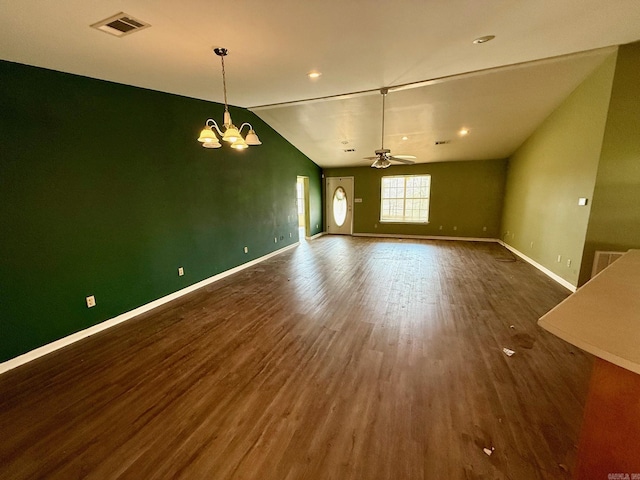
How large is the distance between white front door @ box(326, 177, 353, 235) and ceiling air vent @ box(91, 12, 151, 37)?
7.55 metres

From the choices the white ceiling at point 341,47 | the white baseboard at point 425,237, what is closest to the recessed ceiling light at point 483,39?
the white ceiling at point 341,47

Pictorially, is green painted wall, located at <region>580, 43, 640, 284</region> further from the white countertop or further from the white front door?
the white front door

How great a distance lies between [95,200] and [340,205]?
7382 millimetres

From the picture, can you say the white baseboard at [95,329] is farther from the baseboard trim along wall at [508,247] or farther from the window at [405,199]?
the window at [405,199]

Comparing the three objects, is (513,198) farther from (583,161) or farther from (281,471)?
(281,471)

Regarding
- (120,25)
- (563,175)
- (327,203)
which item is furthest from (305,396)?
(327,203)

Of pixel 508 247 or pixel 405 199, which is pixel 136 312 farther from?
pixel 508 247

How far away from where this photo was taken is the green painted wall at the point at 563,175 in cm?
344

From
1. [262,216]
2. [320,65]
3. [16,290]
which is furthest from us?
[262,216]

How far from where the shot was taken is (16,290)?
2311 mm

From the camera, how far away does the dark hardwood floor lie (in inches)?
56.9

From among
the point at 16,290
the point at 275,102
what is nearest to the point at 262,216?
the point at 275,102

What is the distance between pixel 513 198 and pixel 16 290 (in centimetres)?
912

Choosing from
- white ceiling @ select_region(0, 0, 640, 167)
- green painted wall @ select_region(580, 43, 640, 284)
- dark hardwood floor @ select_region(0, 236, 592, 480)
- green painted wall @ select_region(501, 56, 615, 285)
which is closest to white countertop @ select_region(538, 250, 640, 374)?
dark hardwood floor @ select_region(0, 236, 592, 480)
